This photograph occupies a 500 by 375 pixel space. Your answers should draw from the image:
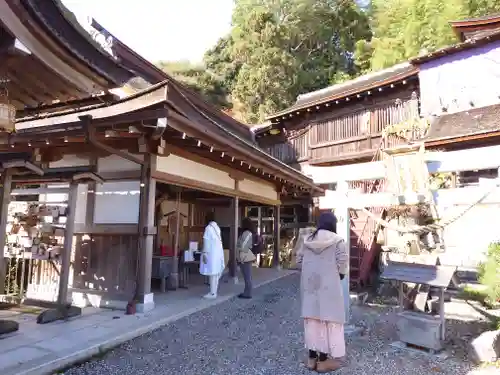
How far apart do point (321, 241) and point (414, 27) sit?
53.8 ft

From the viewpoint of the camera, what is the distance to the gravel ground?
4.00 metres

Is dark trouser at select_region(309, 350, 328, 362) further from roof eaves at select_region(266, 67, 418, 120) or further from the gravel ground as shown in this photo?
roof eaves at select_region(266, 67, 418, 120)

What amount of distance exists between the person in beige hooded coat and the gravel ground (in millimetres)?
208

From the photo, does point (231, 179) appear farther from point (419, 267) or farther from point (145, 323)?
point (419, 267)

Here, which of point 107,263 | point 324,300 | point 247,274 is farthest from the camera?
point 247,274

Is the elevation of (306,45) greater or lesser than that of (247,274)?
greater

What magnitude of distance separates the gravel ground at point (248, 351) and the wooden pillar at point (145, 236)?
74 centimetres

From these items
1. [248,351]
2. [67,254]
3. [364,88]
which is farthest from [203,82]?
[248,351]

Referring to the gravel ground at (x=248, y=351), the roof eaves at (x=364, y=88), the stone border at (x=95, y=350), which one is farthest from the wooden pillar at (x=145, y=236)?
the roof eaves at (x=364, y=88)

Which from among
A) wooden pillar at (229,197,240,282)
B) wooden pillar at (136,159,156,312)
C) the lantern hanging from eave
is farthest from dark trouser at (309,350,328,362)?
wooden pillar at (229,197,240,282)

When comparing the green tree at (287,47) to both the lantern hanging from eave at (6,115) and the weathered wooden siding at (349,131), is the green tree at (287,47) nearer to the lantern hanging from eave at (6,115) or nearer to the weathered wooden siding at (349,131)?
the weathered wooden siding at (349,131)

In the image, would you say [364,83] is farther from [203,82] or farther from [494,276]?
[203,82]

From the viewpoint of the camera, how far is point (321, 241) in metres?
4.11

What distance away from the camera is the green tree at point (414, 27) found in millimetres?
14680
